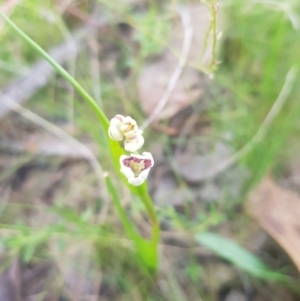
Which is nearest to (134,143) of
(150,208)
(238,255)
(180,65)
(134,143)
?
(134,143)

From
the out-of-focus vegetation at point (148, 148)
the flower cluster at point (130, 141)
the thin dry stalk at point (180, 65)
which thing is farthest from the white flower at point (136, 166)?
the thin dry stalk at point (180, 65)

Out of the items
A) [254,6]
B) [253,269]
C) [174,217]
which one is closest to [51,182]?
[174,217]

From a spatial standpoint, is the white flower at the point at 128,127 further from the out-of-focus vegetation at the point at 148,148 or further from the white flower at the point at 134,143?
the out-of-focus vegetation at the point at 148,148

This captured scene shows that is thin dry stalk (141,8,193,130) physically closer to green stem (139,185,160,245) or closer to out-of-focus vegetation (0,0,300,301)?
out-of-focus vegetation (0,0,300,301)

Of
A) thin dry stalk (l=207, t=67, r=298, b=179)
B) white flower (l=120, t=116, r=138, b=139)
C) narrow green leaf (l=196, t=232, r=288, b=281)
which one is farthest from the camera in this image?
thin dry stalk (l=207, t=67, r=298, b=179)

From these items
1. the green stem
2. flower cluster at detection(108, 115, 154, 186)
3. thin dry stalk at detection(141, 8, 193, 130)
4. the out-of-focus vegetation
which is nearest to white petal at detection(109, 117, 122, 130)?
flower cluster at detection(108, 115, 154, 186)

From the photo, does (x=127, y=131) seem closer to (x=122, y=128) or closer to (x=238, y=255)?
(x=122, y=128)

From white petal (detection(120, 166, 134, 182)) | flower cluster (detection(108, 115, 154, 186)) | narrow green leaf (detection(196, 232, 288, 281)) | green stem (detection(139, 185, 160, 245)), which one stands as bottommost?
narrow green leaf (detection(196, 232, 288, 281))
